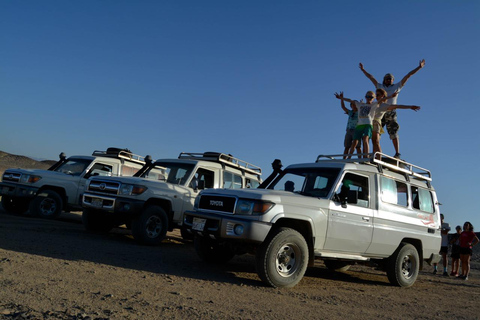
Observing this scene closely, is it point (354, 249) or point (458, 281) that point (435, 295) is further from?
point (458, 281)

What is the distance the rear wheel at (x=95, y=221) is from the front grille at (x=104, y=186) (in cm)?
92

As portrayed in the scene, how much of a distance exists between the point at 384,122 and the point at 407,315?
551 centimetres

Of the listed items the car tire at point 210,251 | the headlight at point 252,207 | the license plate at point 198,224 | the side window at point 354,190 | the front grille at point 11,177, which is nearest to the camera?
the headlight at point 252,207

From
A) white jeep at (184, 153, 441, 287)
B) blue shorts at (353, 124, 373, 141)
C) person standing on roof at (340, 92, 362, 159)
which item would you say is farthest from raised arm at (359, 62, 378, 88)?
white jeep at (184, 153, 441, 287)

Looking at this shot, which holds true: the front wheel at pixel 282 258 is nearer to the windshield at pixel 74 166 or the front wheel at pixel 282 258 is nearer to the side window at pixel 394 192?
the side window at pixel 394 192

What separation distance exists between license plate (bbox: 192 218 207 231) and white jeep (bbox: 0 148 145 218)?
616 cm

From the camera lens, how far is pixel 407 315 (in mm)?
5656

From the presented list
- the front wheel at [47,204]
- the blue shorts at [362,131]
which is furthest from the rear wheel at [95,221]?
the blue shorts at [362,131]

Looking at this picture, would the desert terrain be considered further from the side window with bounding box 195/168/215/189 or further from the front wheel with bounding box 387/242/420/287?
the side window with bounding box 195/168/215/189

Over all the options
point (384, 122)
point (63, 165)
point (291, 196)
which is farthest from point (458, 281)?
point (63, 165)

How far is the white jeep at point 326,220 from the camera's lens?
6.34 meters

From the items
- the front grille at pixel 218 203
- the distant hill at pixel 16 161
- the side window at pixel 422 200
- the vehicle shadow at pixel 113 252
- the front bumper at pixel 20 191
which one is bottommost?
the vehicle shadow at pixel 113 252

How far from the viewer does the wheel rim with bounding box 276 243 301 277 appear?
21.1 ft

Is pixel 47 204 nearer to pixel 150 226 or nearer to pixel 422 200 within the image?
pixel 150 226
